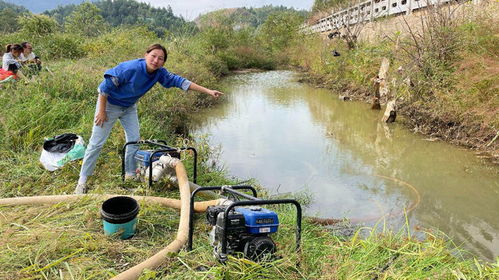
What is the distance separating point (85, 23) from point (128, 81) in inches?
783

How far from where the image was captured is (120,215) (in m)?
2.76

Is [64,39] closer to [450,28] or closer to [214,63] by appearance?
[214,63]

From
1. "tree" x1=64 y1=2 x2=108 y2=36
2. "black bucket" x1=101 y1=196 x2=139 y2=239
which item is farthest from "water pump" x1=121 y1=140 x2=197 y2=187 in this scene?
"tree" x1=64 y1=2 x2=108 y2=36

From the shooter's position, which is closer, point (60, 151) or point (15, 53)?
point (60, 151)

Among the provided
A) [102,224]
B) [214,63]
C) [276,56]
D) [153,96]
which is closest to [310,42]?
[276,56]

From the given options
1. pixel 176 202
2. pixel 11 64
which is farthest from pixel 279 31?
pixel 176 202

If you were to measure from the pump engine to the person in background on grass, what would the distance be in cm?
172

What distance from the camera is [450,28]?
8039mm

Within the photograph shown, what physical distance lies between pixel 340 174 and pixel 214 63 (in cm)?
1238

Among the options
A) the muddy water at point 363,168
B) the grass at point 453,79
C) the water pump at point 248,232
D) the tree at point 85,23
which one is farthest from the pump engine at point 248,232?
the tree at point 85,23

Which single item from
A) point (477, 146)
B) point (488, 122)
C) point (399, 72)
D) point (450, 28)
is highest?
point (450, 28)

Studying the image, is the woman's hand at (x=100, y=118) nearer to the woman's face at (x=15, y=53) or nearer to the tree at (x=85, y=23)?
the woman's face at (x=15, y=53)

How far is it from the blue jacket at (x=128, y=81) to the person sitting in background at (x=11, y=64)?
3.97m

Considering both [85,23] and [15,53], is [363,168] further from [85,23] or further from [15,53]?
[85,23]
